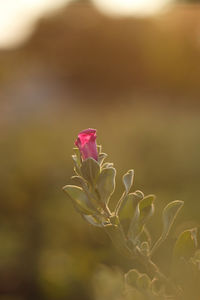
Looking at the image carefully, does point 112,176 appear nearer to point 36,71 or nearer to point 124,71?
point 36,71

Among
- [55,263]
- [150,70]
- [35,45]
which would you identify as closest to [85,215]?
[55,263]

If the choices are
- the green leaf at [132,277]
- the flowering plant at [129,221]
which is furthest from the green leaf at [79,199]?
the green leaf at [132,277]

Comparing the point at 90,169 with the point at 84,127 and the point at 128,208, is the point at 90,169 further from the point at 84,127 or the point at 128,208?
the point at 84,127

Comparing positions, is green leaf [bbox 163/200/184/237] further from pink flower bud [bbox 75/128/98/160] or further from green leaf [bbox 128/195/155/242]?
pink flower bud [bbox 75/128/98/160]

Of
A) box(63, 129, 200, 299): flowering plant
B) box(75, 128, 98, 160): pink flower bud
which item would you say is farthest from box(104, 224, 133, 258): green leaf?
box(75, 128, 98, 160): pink flower bud

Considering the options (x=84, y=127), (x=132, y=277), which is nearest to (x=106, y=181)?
(x=132, y=277)

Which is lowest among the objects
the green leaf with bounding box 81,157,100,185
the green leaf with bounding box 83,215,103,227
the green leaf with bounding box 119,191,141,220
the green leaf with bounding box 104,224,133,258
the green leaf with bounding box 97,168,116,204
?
the green leaf with bounding box 104,224,133,258

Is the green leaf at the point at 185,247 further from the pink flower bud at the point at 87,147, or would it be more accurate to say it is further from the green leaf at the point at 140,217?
the pink flower bud at the point at 87,147

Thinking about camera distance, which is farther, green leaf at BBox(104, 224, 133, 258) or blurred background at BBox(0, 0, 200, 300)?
blurred background at BBox(0, 0, 200, 300)
